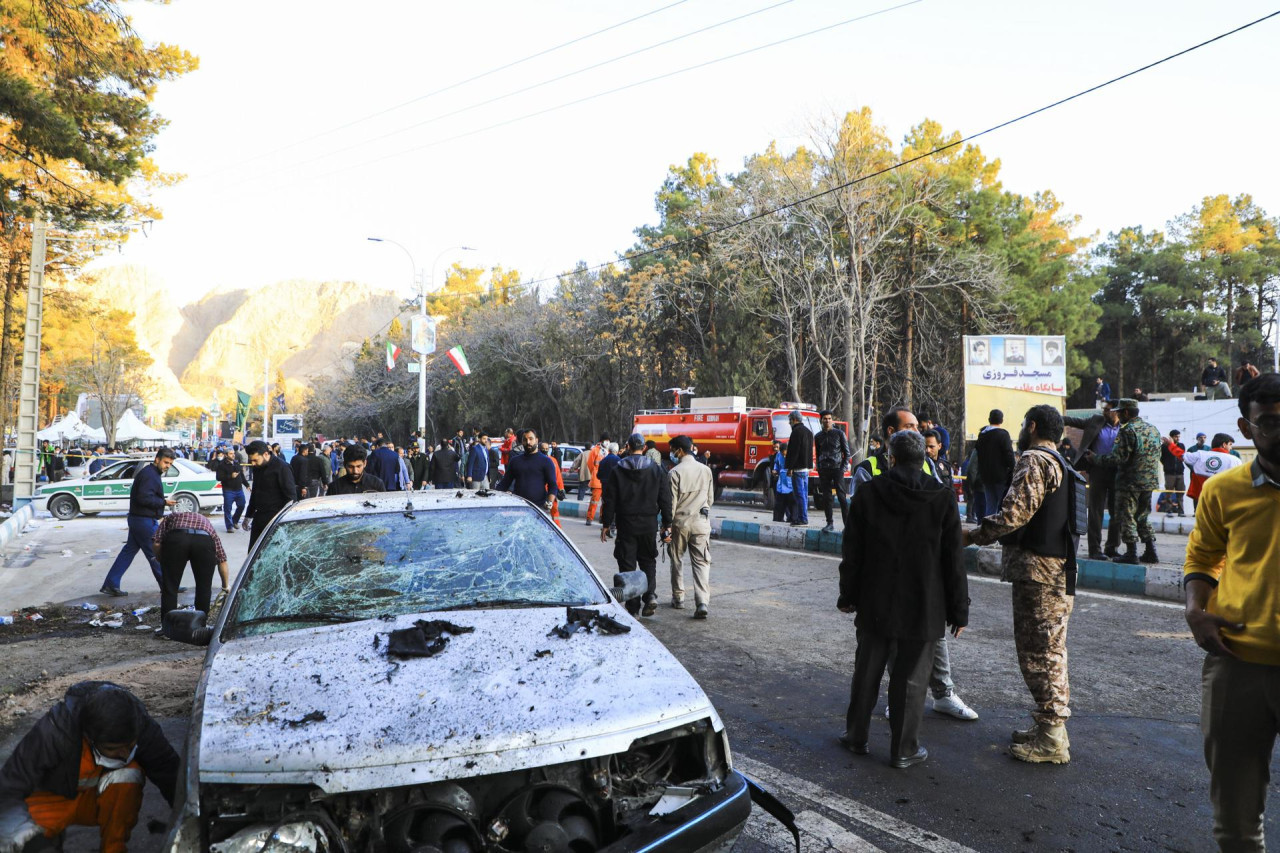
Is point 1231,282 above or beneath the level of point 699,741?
above

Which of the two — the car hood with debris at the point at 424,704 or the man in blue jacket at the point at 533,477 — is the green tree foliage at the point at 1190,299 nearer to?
the man in blue jacket at the point at 533,477

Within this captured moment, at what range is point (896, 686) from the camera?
4.22m

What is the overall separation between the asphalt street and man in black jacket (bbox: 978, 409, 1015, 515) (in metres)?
2.42

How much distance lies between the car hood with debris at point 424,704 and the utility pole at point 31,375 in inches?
658

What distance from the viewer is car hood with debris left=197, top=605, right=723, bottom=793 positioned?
2412mm

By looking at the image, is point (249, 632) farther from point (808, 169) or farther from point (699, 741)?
point (808, 169)

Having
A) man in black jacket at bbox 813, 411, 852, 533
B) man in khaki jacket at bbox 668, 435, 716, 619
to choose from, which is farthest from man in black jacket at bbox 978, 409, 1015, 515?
man in khaki jacket at bbox 668, 435, 716, 619

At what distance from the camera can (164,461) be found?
9.01 metres

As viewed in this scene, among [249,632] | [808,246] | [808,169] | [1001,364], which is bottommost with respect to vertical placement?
[249,632]

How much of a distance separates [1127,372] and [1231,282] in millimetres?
6020

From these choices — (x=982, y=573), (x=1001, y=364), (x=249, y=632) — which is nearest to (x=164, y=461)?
(x=249, y=632)

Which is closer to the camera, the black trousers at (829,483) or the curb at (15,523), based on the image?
the black trousers at (829,483)

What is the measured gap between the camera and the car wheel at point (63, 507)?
1895 centimetres

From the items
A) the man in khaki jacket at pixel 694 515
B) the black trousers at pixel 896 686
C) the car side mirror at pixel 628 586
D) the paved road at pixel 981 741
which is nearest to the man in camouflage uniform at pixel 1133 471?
the paved road at pixel 981 741
